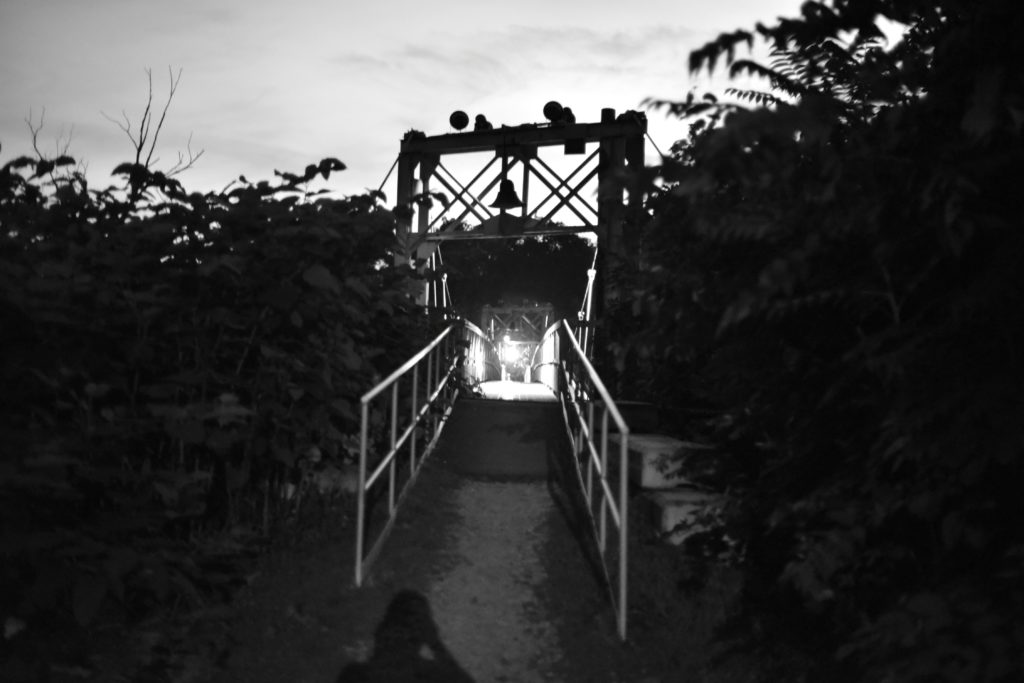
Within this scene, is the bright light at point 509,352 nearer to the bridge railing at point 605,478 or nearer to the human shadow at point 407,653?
the bridge railing at point 605,478

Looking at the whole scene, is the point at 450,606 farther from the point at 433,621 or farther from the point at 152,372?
the point at 152,372

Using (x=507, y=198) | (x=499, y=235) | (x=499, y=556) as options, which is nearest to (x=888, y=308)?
(x=499, y=556)

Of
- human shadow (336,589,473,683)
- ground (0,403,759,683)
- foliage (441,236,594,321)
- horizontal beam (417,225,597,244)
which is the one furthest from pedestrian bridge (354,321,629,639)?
foliage (441,236,594,321)

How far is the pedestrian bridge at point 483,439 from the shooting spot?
4.47 metres

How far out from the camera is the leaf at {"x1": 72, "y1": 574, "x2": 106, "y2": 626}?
8.86ft

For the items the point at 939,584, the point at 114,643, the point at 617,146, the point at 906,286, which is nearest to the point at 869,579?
the point at 939,584

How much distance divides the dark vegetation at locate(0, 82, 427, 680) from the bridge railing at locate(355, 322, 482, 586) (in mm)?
416

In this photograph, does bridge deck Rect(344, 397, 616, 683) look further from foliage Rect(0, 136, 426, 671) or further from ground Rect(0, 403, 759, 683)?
foliage Rect(0, 136, 426, 671)

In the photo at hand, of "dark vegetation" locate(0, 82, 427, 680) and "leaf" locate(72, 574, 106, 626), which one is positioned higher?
"dark vegetation" locate(0, 82, 427, 680)

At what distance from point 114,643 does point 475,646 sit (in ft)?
5.07

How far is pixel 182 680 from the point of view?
3.31 metres

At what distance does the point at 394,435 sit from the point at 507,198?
7.80m

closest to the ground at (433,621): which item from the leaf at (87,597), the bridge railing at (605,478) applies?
the bridge railing at (605,478)

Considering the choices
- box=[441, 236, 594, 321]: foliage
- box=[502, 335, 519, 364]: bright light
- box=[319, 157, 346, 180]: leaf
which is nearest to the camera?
box=[319, 157, 346, 180]: leaf
